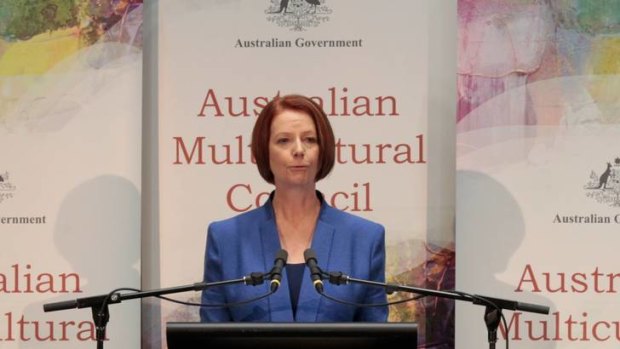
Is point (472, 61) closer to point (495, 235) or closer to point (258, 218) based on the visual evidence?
point (495, 235)

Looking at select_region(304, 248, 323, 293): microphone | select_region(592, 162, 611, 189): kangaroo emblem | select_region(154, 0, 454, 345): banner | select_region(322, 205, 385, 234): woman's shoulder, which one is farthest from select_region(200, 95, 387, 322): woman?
select_region(592, 162, 611, 189): kangaroo emblem

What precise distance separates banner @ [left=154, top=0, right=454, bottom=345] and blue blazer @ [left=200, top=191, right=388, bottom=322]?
94 cm

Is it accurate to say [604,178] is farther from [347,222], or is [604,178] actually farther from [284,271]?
[284,271]

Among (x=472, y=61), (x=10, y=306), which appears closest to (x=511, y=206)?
(x=472, y=61)

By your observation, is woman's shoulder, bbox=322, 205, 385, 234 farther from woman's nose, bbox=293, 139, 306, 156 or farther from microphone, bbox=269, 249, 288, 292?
microphone, bbox=269, 249, 288, 292

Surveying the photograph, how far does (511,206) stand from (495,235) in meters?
0.13

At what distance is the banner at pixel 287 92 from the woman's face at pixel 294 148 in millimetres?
973

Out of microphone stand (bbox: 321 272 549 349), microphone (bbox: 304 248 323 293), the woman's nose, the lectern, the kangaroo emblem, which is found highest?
the woman's nose

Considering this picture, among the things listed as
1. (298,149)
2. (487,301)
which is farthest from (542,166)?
(487,301)

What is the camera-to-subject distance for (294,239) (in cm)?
256

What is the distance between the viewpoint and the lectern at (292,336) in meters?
1.95

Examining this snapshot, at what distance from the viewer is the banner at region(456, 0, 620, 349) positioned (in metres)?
3.44

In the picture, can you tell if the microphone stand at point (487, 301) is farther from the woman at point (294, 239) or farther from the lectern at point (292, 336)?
the woman at point (294, 239)

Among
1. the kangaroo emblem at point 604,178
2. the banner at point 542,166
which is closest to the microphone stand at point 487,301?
the banner at point 542,166
